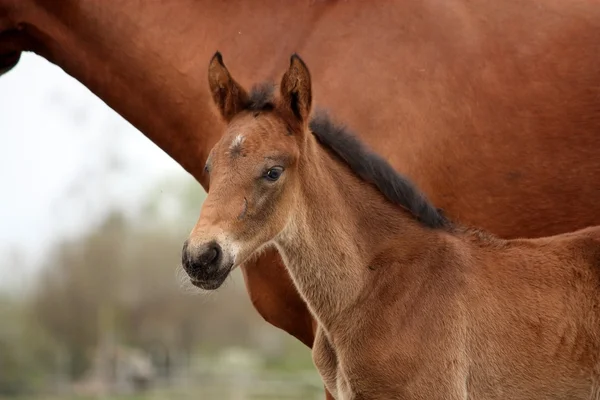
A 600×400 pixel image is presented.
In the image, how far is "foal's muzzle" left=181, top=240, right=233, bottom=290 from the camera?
3.62 metres

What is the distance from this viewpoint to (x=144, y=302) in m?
32.7

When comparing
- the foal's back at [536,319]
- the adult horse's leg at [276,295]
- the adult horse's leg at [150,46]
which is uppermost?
the adult horse's leg at [150,46]

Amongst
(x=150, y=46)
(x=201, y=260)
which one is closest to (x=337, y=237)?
(x=201, y=260)

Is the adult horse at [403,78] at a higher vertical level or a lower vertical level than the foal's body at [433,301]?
higher

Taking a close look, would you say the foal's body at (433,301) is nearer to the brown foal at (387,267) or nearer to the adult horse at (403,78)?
the brown foal at (387,267)

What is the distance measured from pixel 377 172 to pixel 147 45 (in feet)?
5.29

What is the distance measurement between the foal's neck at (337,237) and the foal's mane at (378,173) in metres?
0.04

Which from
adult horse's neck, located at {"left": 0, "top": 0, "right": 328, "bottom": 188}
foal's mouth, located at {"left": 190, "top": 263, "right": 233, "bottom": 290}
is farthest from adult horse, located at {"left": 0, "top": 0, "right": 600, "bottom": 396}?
foal's mouth, located at {"left": 190, "top": 263, "right": 233, "bottom": 290}

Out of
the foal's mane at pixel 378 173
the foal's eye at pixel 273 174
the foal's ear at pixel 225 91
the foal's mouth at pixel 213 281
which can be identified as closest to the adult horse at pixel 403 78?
the foal's mane at pixel 378 173

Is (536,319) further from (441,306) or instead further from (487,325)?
(441,306)

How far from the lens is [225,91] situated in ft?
13.9

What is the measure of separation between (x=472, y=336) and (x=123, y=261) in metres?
27.8

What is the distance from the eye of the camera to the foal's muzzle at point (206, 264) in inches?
143

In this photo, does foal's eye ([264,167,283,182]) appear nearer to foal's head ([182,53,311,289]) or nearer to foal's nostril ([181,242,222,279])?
foal's head ([182,53,311,289])
